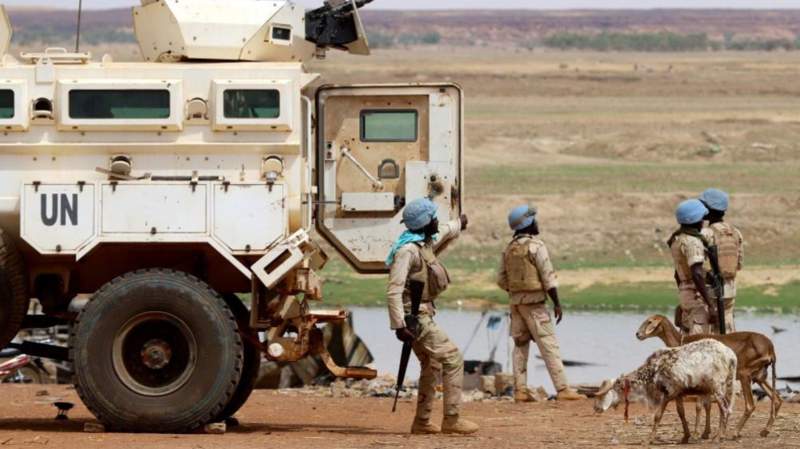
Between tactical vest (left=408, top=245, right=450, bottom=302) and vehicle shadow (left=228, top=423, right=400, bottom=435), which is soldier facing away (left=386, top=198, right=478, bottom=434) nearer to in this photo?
tactical vest (left=408, top=245, right=450, bottom=302)

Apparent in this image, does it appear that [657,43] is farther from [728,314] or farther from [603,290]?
[728,314]

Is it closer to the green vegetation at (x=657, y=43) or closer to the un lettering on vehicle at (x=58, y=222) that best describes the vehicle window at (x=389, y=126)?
the un lettering on vehicle at (x=58, y=222)

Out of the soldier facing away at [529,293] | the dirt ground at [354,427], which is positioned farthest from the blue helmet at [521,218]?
the dirt ground at [354,427]

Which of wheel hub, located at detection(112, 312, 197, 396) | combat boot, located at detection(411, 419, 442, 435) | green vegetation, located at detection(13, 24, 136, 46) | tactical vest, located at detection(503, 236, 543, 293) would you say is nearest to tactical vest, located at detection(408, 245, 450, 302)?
combat boot, located at detection(411, 419, 442, 435)

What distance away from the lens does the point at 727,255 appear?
17000 mm

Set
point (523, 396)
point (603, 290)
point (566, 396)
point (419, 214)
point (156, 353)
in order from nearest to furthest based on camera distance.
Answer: point (419, 214)
point (156, 353)
point (566, 396)
point (523, 396)
point (603, 290)

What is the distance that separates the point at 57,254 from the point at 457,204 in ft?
9.43

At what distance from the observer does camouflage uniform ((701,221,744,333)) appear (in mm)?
16953

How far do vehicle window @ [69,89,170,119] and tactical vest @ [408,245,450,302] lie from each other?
6.61ft

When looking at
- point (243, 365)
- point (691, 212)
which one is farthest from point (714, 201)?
point (243, 365)

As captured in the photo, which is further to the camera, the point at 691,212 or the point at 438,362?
the point at 691,212

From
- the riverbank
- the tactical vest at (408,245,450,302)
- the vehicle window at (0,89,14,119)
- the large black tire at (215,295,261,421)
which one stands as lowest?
the riverbank

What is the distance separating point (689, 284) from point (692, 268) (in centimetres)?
38

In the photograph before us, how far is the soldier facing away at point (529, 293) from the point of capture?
57.4 feet
